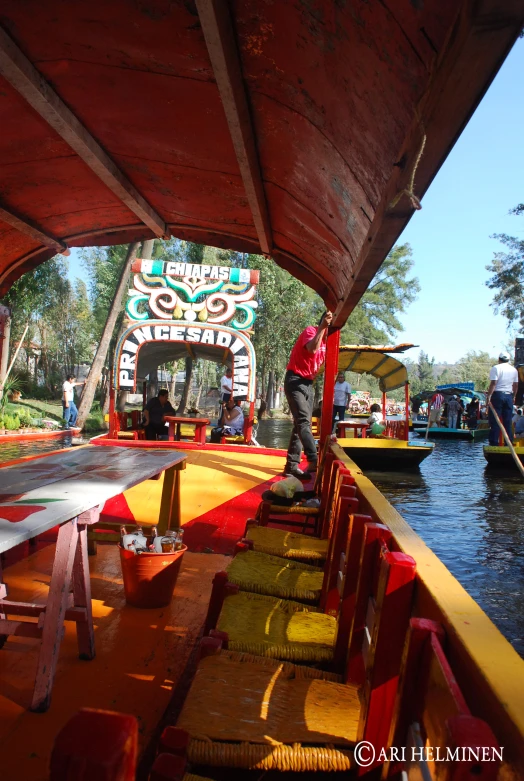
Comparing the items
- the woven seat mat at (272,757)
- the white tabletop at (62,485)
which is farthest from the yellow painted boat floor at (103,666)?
the white tabletop at (62,485)

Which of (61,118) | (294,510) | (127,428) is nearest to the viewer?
(61,118)

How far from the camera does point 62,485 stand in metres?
2.74

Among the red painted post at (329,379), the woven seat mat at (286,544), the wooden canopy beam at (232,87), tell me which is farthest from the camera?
the red painted post at (329,379)

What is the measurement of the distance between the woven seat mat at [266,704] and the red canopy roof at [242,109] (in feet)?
5.97

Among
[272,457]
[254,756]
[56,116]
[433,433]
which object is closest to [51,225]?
[56,116]

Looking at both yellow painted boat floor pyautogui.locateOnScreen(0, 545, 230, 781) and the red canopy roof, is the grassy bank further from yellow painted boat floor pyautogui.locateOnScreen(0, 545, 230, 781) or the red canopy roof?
the red canopy roof

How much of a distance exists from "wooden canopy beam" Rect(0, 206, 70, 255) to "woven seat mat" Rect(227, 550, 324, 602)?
261 centimetres

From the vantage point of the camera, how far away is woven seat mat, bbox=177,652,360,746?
1672mm

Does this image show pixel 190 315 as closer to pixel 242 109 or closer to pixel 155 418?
pixel 155 418

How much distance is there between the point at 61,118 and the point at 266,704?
262 cm

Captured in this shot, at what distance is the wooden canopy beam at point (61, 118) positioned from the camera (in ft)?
7.14

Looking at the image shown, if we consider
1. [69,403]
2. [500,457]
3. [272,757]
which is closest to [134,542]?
[272,757]

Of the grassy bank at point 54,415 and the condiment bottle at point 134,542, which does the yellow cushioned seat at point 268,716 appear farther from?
the grassy bank at point 54,415

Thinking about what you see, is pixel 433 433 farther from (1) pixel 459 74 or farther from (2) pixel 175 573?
(1) pixel 459 74
